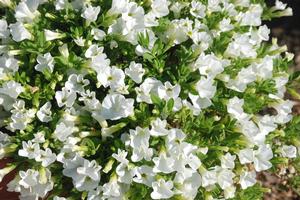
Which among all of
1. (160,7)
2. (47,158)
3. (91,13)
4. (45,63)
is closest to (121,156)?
(47,158)

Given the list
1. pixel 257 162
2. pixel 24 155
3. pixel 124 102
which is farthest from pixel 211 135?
pixel 24 155

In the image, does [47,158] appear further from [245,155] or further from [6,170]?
[245,155]

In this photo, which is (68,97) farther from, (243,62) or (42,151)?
(243,62)

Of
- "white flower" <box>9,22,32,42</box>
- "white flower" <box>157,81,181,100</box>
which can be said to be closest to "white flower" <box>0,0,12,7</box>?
"white flower" <box>9,22,32,42</box>

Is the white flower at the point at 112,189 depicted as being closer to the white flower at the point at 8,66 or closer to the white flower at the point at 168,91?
the white flower at the point at 168,91

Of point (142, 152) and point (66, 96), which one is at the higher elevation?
point (66, 96)

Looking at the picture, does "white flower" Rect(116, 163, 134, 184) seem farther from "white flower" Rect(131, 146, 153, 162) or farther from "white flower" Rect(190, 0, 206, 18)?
"white flower" Rect(190, 0, 206, 18)
